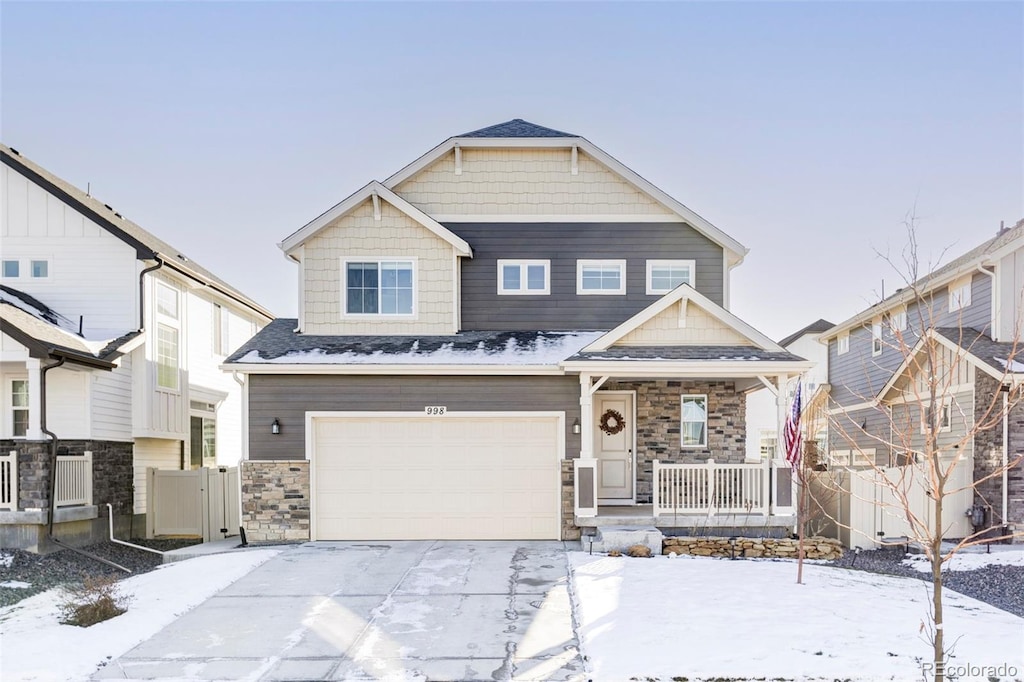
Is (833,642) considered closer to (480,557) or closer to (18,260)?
(480,557)

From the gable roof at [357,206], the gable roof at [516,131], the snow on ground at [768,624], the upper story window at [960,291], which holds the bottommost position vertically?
the snow on ground at [768,624]

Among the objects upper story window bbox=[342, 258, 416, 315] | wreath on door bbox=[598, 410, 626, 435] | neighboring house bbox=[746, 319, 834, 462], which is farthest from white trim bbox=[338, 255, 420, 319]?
neighboring house bbox=[746, 319, 834, 462]

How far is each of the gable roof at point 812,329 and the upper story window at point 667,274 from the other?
16.8m

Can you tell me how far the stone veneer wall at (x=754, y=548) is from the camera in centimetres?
1217

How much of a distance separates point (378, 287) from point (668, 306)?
5437 millimetres

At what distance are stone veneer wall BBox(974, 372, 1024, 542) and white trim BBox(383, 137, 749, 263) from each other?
5.14 meters

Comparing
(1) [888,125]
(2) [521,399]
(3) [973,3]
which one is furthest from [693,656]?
(1) [888,125]

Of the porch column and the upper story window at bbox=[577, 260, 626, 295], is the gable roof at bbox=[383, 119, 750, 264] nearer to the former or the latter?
the upper story window at bbox=[577, 260, 626, 295]

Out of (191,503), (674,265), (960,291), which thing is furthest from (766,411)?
(191,503)

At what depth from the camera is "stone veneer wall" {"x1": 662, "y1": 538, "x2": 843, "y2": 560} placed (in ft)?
39.9

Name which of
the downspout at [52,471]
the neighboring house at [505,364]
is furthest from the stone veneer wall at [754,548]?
the downspout at [52,471]

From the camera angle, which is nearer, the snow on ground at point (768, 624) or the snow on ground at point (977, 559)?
the snow on ground at point (768, 624)

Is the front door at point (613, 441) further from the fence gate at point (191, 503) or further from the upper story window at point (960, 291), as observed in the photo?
the upper story window at point (960, 291)

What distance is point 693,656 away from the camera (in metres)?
7.29
